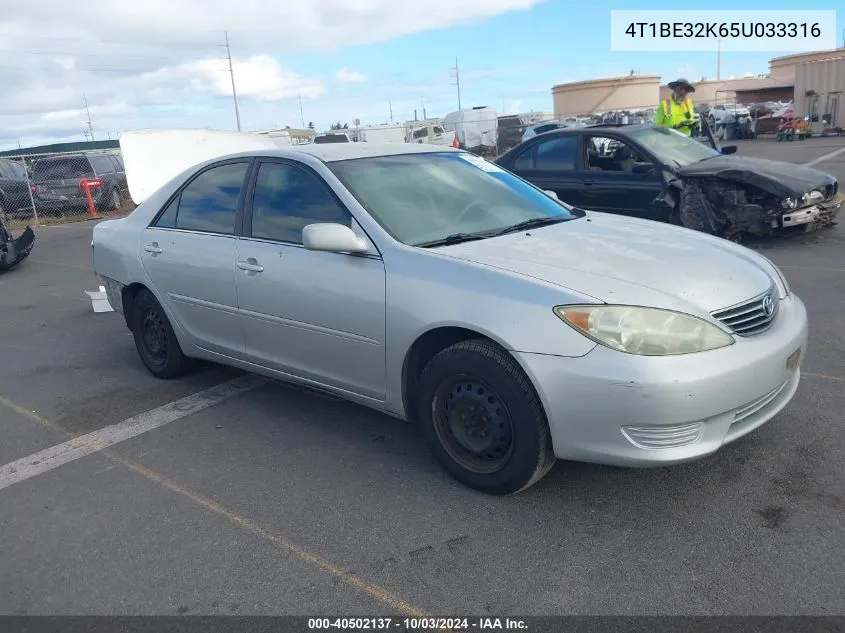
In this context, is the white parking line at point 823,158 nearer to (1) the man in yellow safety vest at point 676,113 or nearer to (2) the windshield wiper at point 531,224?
(1) the man in yellow safety vest at point 676,113

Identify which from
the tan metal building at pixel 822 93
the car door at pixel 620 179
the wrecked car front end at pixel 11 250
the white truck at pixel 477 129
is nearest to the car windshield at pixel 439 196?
the car door at pixel 620 179

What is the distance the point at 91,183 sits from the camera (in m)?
18.2

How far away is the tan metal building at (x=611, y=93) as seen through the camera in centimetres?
5650

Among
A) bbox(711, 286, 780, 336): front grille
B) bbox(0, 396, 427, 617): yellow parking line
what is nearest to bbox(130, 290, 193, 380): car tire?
bbox(0, 396, 427, 617): yellow parking line

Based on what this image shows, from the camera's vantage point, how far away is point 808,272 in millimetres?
7172

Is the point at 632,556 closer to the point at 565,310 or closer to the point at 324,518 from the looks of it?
the point at 565,310

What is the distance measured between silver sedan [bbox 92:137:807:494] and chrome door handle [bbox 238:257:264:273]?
0.01m

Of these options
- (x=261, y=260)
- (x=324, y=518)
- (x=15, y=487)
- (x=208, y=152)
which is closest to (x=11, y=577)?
(x=15, y=487)

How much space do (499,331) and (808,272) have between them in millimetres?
5416

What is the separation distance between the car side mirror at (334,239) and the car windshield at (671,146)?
5900 millimetres

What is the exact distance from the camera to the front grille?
3044 millimetres

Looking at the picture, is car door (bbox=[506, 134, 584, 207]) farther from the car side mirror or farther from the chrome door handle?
the car side mirror

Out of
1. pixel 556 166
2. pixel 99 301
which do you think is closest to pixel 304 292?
pixel 99 301

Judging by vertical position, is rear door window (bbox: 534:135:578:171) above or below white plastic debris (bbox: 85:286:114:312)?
above
